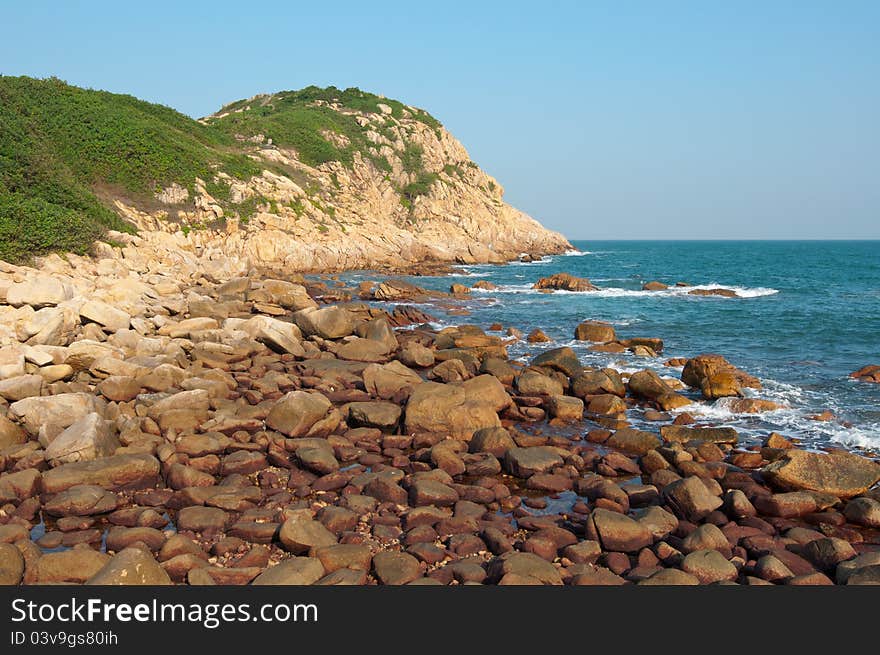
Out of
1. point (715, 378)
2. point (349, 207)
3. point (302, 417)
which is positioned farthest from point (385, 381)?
point (349, 207)

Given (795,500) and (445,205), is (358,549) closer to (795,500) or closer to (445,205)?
(795,500)

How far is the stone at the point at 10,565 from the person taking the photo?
25.5ft

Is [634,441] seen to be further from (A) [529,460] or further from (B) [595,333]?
(B) [595,333]

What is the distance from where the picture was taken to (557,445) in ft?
45.1

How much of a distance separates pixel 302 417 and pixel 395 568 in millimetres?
5812

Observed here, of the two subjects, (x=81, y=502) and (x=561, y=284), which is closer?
(x=81, y=502)

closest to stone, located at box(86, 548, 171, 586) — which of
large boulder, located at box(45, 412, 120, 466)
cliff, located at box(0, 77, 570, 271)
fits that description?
large boulder, located at box(45, 412, 120, 466)

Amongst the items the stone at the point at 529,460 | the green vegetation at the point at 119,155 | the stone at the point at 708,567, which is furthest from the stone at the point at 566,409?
the green vegetation at the point at 119,155

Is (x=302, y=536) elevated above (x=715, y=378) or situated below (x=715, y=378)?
below

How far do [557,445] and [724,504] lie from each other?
387cm

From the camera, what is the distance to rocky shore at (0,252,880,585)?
847 cm

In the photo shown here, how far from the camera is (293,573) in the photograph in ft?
25.9

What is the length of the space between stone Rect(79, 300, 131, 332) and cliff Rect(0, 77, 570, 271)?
7.65 metres
